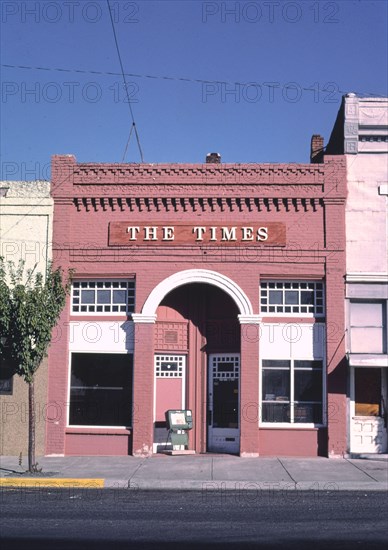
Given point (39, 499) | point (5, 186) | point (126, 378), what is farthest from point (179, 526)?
point (5, 186)

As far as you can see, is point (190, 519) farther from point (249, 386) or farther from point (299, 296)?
point (299, 296)

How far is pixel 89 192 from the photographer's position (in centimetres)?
1908

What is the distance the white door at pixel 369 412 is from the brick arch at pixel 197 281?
10.8 ft

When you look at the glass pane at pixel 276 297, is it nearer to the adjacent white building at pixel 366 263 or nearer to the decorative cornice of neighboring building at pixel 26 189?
the adjacent white building at pixel 366 263

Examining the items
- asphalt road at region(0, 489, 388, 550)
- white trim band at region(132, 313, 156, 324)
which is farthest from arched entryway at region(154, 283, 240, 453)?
asphalt road at region(0, 489, 388, 550)

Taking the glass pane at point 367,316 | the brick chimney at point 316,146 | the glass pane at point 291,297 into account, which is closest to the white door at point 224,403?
the glass pane at point 291,297

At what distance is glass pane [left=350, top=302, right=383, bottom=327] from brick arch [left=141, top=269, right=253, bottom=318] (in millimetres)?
2616

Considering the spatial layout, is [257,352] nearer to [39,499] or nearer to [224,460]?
[224,460]

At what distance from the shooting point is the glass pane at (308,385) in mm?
18516

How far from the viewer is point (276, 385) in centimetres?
1866

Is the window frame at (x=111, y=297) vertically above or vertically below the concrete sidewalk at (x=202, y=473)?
above

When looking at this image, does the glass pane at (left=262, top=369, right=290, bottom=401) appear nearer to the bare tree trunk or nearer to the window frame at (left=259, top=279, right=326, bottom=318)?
the window frame at (left=259, top=279, right=326, bottom=318)

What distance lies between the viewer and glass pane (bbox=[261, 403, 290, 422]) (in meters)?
18.5

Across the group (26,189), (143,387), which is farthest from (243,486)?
(26,189)
